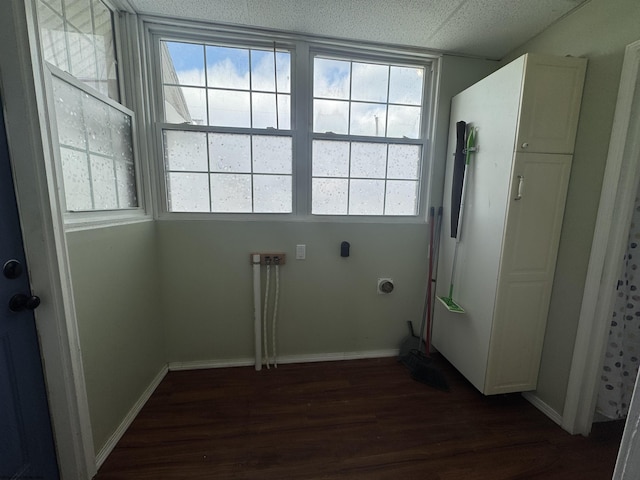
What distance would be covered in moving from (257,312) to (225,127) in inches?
56.6

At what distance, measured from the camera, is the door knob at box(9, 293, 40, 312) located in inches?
37.4

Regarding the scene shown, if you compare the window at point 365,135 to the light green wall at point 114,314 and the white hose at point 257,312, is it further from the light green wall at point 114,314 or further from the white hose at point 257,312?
the light green wall at point 114,314

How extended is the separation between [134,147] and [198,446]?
1.90m

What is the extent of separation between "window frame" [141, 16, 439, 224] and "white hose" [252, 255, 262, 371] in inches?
14.4

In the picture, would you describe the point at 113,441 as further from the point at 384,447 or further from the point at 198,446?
the point at 384,447

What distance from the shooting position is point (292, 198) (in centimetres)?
201

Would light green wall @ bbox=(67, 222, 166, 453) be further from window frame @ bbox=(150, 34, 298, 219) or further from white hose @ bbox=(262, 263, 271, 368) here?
white hose @ bbox=(262, 263, 271, 368)

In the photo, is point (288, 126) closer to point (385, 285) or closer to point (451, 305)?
point (385, 285)

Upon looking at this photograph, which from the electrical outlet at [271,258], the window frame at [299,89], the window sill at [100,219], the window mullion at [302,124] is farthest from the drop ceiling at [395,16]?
the electrical outlet at [271,258]

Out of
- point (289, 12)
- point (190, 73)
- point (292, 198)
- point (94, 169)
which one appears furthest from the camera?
point (292, 198)

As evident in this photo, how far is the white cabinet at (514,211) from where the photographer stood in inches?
55.9

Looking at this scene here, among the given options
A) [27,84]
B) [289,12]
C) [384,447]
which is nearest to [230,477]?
[384,447]

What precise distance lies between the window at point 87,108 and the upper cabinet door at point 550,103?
2.32 m

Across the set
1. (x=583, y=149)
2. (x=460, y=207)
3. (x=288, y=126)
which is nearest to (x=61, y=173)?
(x=288, y=126)
